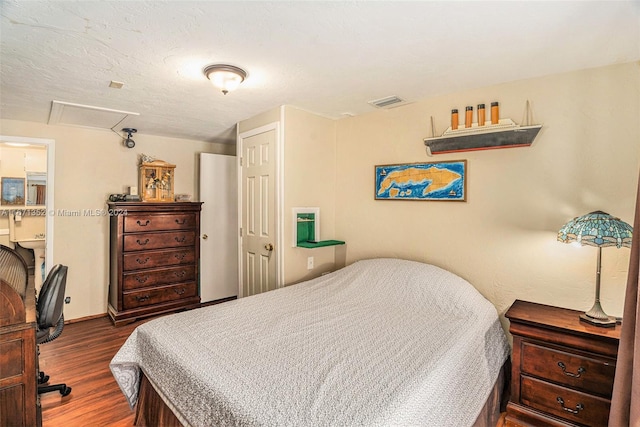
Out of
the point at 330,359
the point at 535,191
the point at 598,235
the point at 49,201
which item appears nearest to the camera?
the point at 330,359

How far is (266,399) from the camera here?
46.2 inches

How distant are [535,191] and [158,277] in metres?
3.89

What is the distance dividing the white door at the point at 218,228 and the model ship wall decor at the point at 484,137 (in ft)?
9.22

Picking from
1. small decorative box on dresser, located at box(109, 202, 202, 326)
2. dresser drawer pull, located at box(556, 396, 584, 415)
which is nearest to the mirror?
small decorative box on dresser, located at box(109, 202, 202, 326)

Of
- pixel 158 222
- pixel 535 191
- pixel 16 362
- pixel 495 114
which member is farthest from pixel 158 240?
pixel 535 191

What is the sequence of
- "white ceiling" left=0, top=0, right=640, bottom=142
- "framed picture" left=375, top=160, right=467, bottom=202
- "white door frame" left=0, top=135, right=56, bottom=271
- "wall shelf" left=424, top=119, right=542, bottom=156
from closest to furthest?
1. "white ceiling" left=0, top=0, right=640, bottom=142
2. "wall shelf" left=424, top=119, right=542, bottom=156
3. "framed picture" left=375, top=160, right=467, bottom=202
4. "white door frame" left=0, top=135, right=56, bottom=271

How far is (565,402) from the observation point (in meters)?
1.75

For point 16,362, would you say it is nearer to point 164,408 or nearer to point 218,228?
point 164,408

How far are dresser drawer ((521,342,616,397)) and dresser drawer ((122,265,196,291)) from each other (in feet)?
11.7

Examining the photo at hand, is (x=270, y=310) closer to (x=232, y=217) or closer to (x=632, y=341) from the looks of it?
(x=632, y=341)

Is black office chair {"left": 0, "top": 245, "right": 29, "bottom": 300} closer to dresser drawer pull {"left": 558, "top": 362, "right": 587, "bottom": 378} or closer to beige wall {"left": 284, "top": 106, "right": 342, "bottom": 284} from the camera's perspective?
beige wall {"left": 284, "top": 106, "right": 342, "bottom": 284}

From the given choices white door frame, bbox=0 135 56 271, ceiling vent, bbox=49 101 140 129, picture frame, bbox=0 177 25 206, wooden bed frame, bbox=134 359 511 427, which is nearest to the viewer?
wooden bed frame, bbox=134 359 511 427

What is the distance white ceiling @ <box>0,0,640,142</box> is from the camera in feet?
4.69

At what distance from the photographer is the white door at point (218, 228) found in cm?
416
